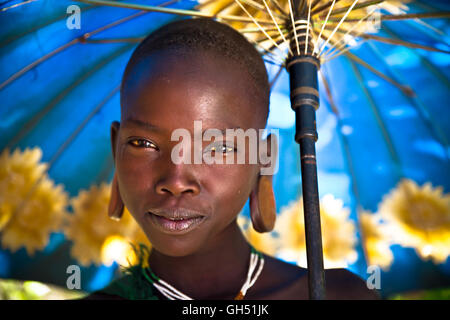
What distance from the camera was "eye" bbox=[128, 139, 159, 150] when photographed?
2.02 meters

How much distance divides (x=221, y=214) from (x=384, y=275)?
5.56 feet

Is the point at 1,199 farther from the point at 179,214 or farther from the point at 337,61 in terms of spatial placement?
the point at 337,61

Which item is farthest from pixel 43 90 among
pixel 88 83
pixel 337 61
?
pixel 337 61

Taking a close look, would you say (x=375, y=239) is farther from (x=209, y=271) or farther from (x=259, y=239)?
(x=209, y=271)

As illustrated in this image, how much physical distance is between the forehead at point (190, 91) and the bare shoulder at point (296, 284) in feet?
3.18

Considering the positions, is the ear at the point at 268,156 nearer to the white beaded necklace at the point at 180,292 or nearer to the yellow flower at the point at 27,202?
the white beaded necklace at the point at 180,292

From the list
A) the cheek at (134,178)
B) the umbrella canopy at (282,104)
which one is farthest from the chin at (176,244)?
the umbrella canopy at (282,104)

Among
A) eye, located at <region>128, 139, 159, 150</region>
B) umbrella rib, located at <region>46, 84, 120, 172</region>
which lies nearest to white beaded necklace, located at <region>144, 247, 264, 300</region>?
eye, located at <region>128, 139, 159, 150</region>

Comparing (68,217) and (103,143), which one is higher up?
(103,143)

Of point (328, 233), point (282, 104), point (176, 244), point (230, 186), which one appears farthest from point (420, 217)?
point (176, 244)

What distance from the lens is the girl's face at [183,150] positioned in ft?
6.30

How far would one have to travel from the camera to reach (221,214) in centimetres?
205

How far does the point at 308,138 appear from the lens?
76.3 inches

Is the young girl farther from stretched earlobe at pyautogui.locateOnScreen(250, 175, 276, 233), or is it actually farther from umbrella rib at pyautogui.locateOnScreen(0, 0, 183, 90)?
umbrella rib at pyautogui.locateOnScreen(0, 0, 183, 90)
